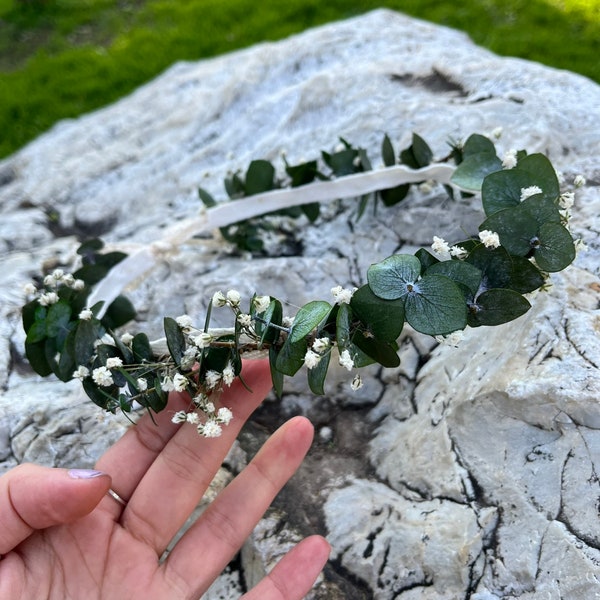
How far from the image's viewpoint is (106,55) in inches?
155

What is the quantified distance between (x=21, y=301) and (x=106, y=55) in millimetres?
2681

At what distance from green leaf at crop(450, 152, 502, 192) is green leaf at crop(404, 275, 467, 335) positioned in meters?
0.40

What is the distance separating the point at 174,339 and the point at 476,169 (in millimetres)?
791

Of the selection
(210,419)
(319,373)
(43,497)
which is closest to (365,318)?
(319,373)

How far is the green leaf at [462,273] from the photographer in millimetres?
1115

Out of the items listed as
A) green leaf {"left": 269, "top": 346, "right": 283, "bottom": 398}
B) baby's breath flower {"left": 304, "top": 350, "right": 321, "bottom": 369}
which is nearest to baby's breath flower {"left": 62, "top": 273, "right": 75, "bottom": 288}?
green leaf {"left": 269, "top": 346, "right": 283, "bottom": 398}

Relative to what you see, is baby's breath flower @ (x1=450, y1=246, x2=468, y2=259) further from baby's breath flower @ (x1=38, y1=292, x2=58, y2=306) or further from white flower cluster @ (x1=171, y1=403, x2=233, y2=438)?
baby's breath flower @ (x1=38, y1=292, x2=58, y2=306)

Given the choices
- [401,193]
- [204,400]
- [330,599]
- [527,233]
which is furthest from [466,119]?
[330,599]

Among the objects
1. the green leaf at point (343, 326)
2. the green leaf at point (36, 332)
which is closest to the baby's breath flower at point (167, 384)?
the green leaf at point (343, 326)

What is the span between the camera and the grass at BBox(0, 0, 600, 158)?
3.33 m

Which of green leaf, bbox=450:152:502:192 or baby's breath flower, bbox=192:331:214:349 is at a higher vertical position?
green leaf, bbox=450:152:502:192

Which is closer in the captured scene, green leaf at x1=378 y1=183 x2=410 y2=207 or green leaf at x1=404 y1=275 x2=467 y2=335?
green leaf at x1=404 y1=275 x2=467 y2=335

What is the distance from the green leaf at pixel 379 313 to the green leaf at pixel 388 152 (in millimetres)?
673

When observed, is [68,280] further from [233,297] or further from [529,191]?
[529,191]
